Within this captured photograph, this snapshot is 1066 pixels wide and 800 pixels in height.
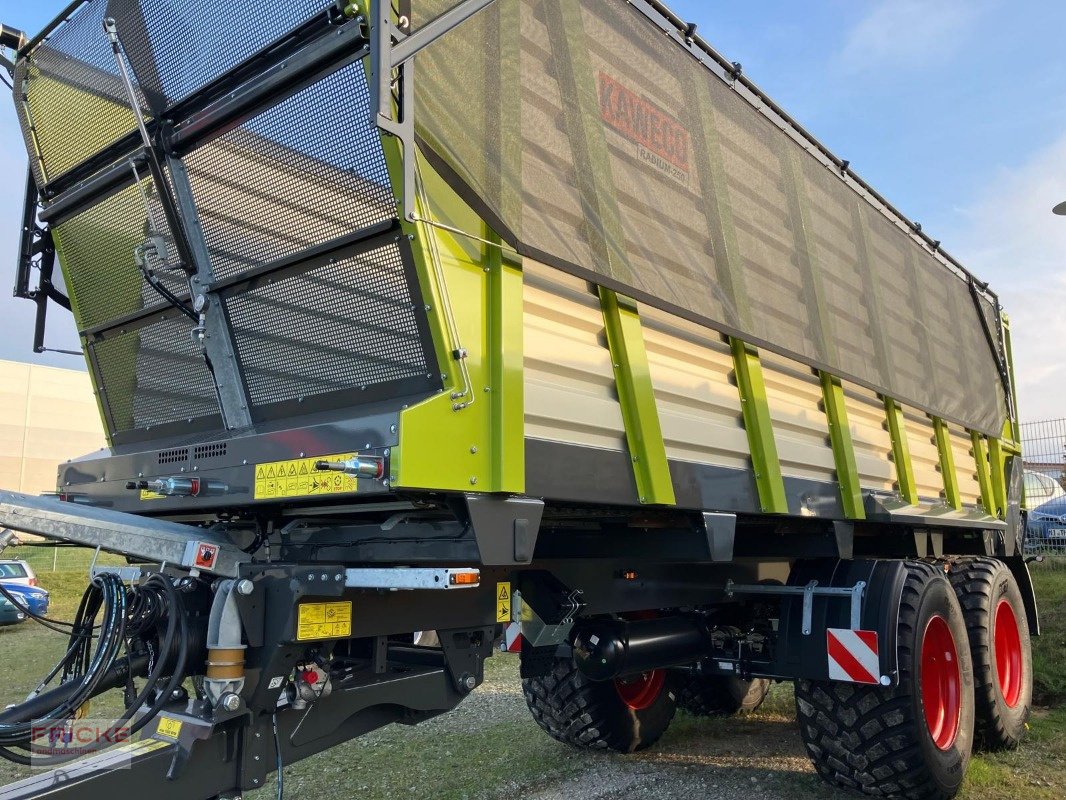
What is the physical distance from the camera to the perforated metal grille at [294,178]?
266cm

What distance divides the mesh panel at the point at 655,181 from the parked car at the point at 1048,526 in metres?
7.43

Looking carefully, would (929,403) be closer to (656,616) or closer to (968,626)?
(968,626)

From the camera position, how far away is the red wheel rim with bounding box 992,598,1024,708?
5957 mm

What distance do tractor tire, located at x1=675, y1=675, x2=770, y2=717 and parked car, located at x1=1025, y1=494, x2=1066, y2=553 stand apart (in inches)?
268

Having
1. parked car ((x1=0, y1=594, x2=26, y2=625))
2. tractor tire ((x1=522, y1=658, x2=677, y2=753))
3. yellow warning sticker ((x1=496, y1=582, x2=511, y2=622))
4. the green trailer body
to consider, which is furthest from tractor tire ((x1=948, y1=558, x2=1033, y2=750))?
parked car ((x1=0, y1=594, x2=26, y2=625))

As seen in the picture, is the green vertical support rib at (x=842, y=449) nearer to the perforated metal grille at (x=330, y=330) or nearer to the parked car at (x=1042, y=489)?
the perforated metal grille at (x=330, y=330)

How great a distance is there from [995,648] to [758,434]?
303 cm

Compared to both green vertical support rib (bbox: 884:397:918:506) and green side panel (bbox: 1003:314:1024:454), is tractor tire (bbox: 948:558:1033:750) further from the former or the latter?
green side panel (bbox: 1003:314:1024:454)

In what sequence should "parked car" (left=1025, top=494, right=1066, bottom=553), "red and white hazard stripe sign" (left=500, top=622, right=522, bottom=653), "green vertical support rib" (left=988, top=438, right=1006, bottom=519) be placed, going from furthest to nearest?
"parked car" (left=1025, top=494, right=1066, bottom=553) → "green vertical support rib" (left=988, top=438, right=1006, bottom=519) → "red and white hazard stripe sign" (left=500, top=622, right=522, bottom=653)

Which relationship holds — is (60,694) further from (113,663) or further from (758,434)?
(758,434)

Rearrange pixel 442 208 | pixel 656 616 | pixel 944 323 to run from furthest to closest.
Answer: pixel 944 323
pixel 656 616
pixel 442 208

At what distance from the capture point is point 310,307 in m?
3.05

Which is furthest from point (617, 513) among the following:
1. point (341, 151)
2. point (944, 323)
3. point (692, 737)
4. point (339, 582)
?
point (944, 323)

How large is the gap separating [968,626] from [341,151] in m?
4.76
